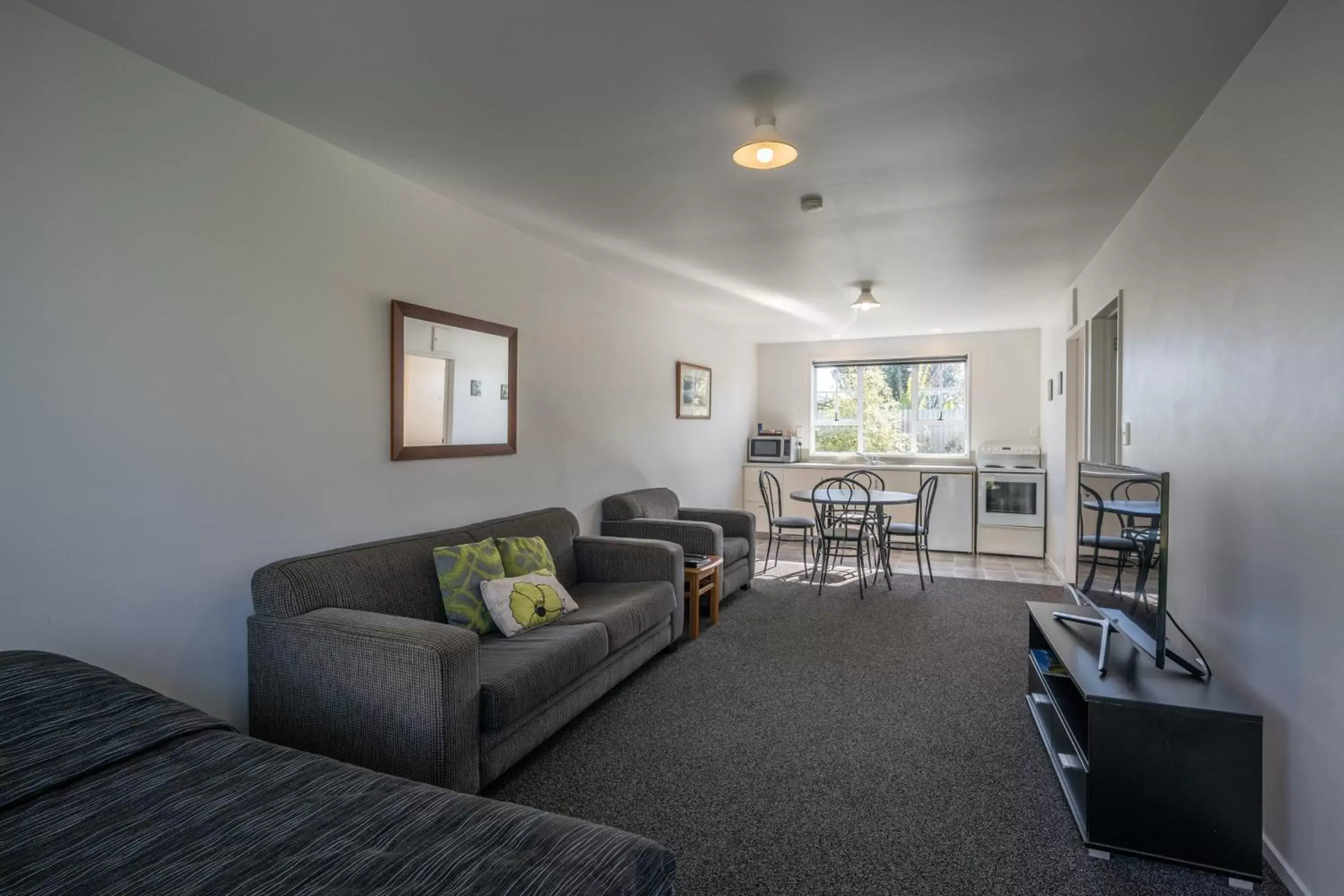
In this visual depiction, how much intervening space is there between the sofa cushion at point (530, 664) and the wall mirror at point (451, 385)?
100 centimetres

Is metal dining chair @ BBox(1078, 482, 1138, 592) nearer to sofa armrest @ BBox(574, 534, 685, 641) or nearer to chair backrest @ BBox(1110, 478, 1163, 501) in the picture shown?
chair backrest @ BBox(1110, 478, 1163, 501)

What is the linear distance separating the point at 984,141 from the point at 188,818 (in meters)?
3.14

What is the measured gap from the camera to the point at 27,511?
1779mm

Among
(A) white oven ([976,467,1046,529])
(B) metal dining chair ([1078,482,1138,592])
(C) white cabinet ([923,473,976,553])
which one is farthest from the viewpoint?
(C) white cabinet ([923,473,976,553])

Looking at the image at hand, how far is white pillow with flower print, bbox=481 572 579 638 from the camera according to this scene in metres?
2.77

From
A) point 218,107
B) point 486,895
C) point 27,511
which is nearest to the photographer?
point 486,895

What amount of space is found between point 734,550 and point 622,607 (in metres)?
1.80

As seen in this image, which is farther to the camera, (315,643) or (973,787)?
(973,787)

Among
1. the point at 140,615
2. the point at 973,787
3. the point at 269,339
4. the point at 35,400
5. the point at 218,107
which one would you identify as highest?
the point at 218,107

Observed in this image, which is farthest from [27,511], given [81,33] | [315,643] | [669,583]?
[669,583]

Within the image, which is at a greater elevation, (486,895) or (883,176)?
(883,176)

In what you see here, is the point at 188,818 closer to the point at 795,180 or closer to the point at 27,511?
the point at 27,511

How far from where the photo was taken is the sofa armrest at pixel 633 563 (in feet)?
11.9

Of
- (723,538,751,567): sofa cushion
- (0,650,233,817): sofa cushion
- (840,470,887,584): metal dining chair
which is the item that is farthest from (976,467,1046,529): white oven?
(0,650,233,817): sofa cushion
